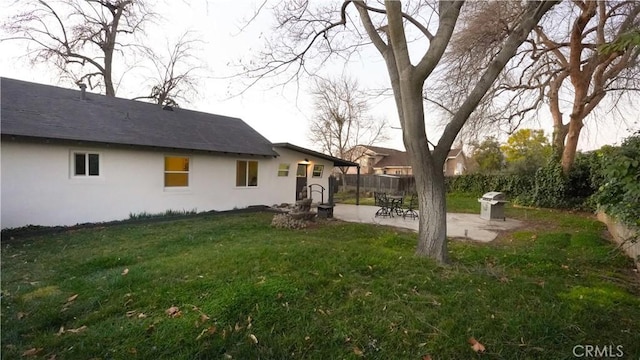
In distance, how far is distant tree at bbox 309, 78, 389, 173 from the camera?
85.5 feet

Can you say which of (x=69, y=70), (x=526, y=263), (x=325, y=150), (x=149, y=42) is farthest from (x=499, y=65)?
(x=325, y=150)

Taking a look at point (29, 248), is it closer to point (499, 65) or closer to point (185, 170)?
point (185, 170)

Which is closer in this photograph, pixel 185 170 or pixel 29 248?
pixel 29 248

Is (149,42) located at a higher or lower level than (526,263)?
higher

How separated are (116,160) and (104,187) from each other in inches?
33.8

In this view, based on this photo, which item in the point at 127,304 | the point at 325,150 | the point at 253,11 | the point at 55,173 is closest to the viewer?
the point at 127,304

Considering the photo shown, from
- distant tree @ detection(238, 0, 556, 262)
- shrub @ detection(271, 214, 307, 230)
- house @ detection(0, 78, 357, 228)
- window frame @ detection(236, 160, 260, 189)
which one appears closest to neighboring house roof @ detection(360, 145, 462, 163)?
house @ detection(0, 78, 357, 228)

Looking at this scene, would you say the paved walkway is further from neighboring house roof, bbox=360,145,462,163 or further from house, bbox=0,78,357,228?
neighboring house roof, bbox=360,145,462,163

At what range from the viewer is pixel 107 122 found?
31.5ft

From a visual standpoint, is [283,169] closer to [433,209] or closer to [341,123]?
[433,209]

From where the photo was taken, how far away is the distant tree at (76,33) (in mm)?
13461

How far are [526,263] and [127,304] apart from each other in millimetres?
5929

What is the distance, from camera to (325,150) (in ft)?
92.5

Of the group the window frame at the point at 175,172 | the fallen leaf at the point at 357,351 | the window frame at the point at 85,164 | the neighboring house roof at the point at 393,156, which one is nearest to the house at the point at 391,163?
the neighboring house roof at the point at 393,156
